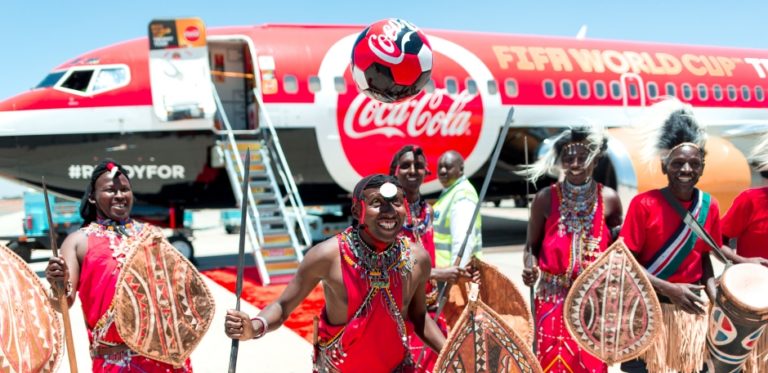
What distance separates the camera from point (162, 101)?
933 centimetres

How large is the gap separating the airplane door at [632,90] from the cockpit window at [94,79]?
29.4 ft

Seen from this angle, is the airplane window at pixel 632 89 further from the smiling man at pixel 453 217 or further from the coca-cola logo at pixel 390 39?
the coca-cola logo at pixel 390 39

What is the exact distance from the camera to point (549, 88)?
11.8 metres

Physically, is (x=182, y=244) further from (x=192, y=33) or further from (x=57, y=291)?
(x=57, y=291)

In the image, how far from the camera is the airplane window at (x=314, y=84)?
396 inches

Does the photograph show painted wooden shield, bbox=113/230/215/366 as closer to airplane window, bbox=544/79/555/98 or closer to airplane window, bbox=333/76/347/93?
airplane window, bbox=333/76/347/93

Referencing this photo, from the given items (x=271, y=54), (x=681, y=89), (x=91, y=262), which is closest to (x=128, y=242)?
(x=91, y=262)

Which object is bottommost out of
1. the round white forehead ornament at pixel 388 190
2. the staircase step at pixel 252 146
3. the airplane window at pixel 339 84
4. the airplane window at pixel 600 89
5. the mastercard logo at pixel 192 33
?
the staircase step at pixel 252 146

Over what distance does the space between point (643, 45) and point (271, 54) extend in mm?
8011

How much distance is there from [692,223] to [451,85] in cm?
790

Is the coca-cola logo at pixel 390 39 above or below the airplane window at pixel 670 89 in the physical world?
above

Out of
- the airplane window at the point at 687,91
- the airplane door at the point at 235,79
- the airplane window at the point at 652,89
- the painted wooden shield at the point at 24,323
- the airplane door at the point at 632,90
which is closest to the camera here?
the painted wooden shield at the point at 24,323

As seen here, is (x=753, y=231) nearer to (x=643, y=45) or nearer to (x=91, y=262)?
(x=91, y=262)

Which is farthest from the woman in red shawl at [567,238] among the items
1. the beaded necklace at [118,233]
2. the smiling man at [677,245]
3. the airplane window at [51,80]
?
the airplane window at [51,80]
